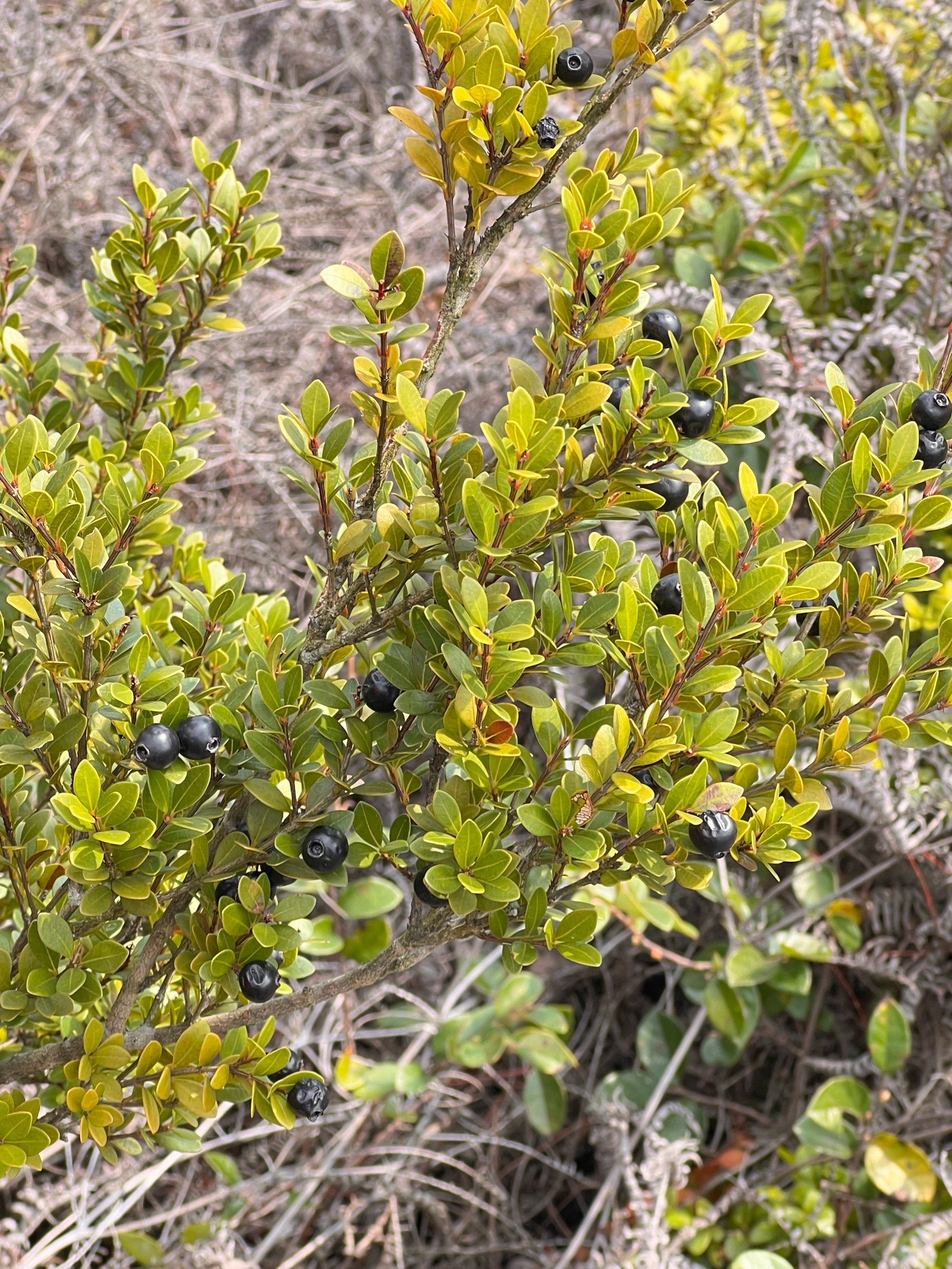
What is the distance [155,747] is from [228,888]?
0.20 metres

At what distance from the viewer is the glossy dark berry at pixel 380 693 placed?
91 cm

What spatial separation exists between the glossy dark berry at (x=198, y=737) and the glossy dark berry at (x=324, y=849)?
109 mm

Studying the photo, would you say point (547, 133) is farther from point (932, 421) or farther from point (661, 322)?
point (932, 421)

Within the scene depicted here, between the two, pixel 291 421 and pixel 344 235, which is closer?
pixel 291 421

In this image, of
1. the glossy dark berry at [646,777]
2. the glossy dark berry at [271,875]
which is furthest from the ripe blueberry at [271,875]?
the glossy dark berry at [646,777]

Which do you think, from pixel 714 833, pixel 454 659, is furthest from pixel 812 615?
pixel 454 659

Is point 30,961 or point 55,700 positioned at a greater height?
point 55,700

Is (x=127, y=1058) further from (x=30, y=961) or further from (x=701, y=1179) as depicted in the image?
(x=701, y=1179)

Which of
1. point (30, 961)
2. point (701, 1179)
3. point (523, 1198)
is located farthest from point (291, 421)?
point (523, 1198)

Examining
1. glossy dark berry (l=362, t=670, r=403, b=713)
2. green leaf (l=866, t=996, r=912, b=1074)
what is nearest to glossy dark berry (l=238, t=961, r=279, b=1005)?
glossy dark berry (l=362, t=670, r=403, b=713)

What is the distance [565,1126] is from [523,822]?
5.46 ft

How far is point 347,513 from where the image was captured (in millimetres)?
910

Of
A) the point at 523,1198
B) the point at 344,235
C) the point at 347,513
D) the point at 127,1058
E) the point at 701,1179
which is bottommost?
the point at 523,1198

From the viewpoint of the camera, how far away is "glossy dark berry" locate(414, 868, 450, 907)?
35.4 inches
